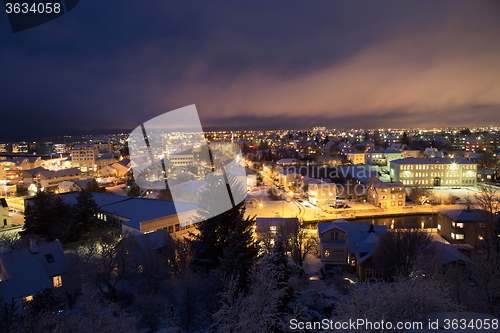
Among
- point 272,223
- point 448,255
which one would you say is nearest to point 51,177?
point 272,223

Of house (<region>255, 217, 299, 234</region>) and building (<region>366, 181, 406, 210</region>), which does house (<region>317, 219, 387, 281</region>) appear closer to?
house (<region>255, 217, 299, 234</region>)

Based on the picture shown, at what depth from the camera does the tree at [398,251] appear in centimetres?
780

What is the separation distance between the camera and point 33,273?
581cm

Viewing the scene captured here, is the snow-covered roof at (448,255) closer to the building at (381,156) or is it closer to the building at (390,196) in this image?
the building at (390,196)

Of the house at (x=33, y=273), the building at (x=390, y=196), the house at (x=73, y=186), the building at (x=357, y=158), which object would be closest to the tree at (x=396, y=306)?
the house at (x=33, y=273)

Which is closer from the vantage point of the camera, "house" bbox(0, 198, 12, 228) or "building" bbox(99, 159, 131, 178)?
"house" bbox(0, 198, 12, 228)

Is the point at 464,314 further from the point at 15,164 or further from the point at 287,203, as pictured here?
the point at 15,164

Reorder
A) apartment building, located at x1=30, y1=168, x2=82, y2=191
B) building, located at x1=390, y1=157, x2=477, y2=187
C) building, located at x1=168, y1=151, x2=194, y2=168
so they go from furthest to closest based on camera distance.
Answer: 1. building, located at x1=168, y1=151, x2=194, y2=168
2. building, located at x1=390, y1=157, x2=477, y2=187
3. apartment building, located at x1=30, y1=168, x2=82, y2=191

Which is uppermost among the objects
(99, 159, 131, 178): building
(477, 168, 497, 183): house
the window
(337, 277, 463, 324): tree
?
(337, 277, 463, 324): tree

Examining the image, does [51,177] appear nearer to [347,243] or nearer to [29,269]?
[29,269]

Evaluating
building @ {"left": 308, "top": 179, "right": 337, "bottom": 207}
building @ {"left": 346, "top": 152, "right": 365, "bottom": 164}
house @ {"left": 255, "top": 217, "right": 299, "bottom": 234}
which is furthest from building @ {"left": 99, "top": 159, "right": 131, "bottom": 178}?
building @ {"left": 346, "top": 152, "right": 365, "bottom": 164}

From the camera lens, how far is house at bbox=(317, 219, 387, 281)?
9419 mm

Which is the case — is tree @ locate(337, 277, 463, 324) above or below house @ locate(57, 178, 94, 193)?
above

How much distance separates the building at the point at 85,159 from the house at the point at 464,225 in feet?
106
